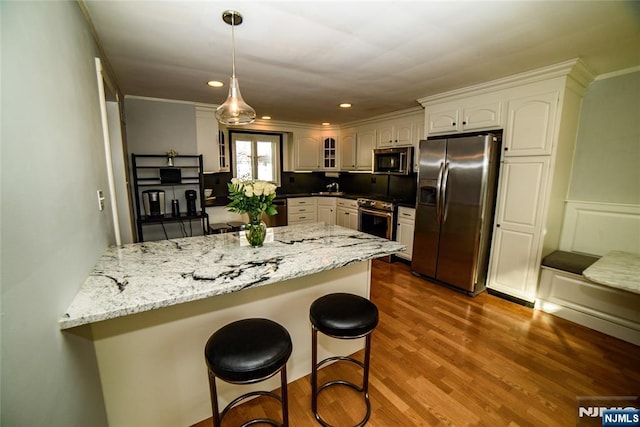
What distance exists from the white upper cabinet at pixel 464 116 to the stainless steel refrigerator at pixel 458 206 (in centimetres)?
11

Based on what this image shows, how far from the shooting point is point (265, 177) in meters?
5.43

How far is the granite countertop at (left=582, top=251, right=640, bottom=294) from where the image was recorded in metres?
1.51

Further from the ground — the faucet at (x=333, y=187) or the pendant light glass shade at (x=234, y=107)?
the pendant light glass shade at (x=234, y=107)

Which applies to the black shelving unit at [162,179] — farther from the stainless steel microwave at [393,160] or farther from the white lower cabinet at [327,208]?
the stainless steel microwave at [393,160]

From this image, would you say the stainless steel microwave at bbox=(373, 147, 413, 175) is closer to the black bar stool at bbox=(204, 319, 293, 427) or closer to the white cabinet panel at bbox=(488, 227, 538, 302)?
the white cabinet panel at bbox=(488, 227, 538, 302)

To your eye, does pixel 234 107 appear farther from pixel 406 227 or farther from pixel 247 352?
pixel 406 227

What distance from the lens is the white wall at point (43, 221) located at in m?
0.63

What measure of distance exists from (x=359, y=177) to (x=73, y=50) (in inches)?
187

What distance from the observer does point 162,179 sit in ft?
11.6

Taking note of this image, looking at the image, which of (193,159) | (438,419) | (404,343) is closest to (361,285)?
(404,343)

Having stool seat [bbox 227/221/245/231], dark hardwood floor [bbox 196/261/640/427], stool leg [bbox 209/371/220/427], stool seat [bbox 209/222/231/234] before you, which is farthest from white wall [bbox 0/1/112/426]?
stool seat [bbox 227/221/245/231]

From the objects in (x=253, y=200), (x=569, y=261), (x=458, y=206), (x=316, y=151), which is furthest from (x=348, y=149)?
(x=253, y=200)

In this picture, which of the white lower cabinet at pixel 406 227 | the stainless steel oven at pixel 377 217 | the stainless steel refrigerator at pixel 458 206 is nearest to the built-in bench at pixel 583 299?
the stainless steel refrigerator at pixel 458 206

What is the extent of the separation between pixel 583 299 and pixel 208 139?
490cm
